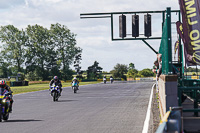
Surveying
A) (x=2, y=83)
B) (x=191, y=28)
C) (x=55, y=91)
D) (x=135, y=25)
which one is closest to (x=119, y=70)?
(x=135, y=25)

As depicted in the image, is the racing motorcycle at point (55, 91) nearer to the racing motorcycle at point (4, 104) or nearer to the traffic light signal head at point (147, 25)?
the traffic light signal head at point (147, 25)

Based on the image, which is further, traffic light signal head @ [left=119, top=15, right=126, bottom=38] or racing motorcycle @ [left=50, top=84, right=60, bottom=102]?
traffic light signal head @ [left=119, top=15, right=126, bottom=38]

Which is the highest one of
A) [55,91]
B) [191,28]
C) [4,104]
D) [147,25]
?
[147,25]

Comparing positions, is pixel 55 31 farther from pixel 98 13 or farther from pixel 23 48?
pixel 98 13

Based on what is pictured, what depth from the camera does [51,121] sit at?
12.0 metres

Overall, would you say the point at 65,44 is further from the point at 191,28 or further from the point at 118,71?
the point at 191,28

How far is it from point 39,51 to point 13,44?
28.5 ft

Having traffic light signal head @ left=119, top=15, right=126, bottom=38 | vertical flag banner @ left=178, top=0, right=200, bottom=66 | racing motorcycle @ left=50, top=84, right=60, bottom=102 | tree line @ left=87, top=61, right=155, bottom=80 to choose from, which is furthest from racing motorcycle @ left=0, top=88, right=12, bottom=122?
tree line @ left=87, top=61, right=155, bottom=80

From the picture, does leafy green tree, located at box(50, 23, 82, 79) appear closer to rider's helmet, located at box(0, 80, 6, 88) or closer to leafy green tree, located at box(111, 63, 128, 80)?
leafy green tree, located at box(111, 63, 128, 80)

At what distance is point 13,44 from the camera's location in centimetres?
9694

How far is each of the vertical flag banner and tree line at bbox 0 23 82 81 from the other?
87.5m

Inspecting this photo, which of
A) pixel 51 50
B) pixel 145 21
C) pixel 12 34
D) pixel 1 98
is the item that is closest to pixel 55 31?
pixel 51 50

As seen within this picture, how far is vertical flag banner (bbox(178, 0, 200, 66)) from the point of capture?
12.3m

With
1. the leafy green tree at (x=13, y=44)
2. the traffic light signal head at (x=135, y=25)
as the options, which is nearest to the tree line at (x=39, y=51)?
the leafy green tree at (x=13, y=44)
